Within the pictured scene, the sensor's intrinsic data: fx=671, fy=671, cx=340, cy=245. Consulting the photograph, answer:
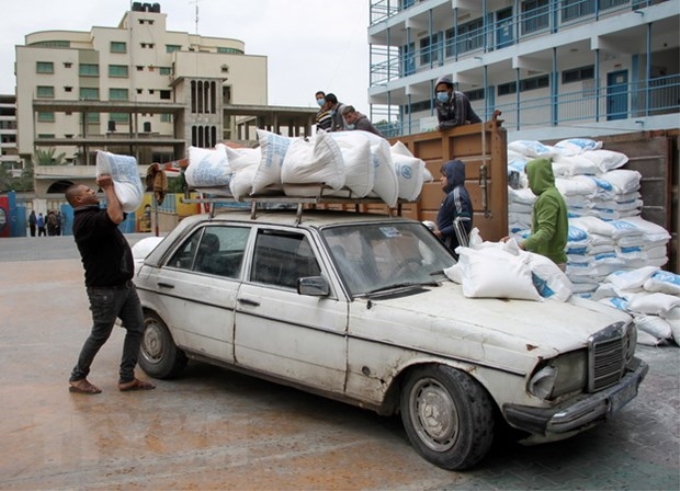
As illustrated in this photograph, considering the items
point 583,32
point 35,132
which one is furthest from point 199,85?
point 583,32

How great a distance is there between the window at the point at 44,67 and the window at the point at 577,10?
68.4 meters

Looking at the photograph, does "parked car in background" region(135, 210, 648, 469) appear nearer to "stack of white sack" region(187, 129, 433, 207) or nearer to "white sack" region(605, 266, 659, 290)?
"stack of white sack" region(187, 129, 433, 207)

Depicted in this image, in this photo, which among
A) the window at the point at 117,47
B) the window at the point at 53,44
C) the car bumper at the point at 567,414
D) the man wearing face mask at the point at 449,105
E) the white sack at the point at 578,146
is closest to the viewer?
the car bumper at the point at 567,414

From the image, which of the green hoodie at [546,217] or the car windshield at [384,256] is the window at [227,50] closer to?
the green hoodie at [546,217]

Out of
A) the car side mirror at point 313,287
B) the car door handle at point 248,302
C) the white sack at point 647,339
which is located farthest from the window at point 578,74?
the car side mirror at point 313,287

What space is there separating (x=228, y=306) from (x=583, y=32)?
2212cm

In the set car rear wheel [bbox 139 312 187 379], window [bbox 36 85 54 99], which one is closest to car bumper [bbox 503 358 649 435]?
car rear wheel [bbox 139 312 187 379]

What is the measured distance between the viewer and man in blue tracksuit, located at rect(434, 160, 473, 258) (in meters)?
6.78

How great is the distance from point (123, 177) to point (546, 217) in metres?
3.80

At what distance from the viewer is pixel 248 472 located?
161 inches

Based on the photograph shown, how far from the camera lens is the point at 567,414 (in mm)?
3740

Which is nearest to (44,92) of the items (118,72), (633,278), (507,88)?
(118,72)

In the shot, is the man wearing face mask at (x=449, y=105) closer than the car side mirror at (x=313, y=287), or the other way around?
the car side mirror at (x=313, y=287)

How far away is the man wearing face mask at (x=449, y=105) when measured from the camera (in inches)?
316
